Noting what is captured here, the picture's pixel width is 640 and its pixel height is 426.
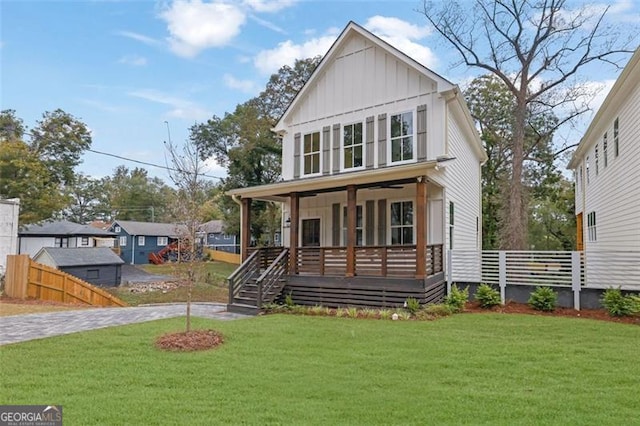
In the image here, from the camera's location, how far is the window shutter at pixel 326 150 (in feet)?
45.6

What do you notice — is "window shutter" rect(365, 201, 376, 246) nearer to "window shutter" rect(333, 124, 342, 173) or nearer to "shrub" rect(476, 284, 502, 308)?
"window shutter" rect(333, 124, 342, 173)

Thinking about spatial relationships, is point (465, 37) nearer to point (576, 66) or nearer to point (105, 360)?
point (576, 66)

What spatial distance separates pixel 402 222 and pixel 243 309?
5.62 meters

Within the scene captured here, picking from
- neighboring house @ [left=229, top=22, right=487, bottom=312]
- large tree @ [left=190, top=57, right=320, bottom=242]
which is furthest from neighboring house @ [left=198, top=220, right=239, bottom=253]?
neighboring house @ [left=229, top=22, right=487, bottom=312]

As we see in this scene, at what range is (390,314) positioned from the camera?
31.1ft

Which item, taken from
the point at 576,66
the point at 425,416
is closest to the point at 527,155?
the point at 576,66

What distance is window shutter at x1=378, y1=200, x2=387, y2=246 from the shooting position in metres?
13.0

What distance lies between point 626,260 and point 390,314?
5.94m

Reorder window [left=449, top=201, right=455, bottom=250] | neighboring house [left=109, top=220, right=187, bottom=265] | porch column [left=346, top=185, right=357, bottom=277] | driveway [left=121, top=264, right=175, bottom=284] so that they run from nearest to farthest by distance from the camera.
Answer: porch column [left=346, top=185, right=357, bottom=277] < window [left=449, top=201, right=455, bottom=250] < driveway [left=121, top=264, right=175, bottom=284] < neighboring house [left=109, top=220, right=187, bottom=265]

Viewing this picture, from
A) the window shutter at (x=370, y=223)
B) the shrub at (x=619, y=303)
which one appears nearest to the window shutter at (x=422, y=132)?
the window shutter at (x=370, y=223)

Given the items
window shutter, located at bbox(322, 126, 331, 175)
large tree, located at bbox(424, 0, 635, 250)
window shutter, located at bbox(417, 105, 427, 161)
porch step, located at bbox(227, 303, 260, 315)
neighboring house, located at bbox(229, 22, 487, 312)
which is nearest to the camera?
porch step, located at bbox(227, 303, 260, 315)

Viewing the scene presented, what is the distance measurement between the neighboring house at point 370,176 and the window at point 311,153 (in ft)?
0.13

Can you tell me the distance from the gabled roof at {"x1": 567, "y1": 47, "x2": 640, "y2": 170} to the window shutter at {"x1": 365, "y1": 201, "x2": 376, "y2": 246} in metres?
7.52

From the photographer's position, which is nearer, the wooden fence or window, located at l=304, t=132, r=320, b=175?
the wooden fence
